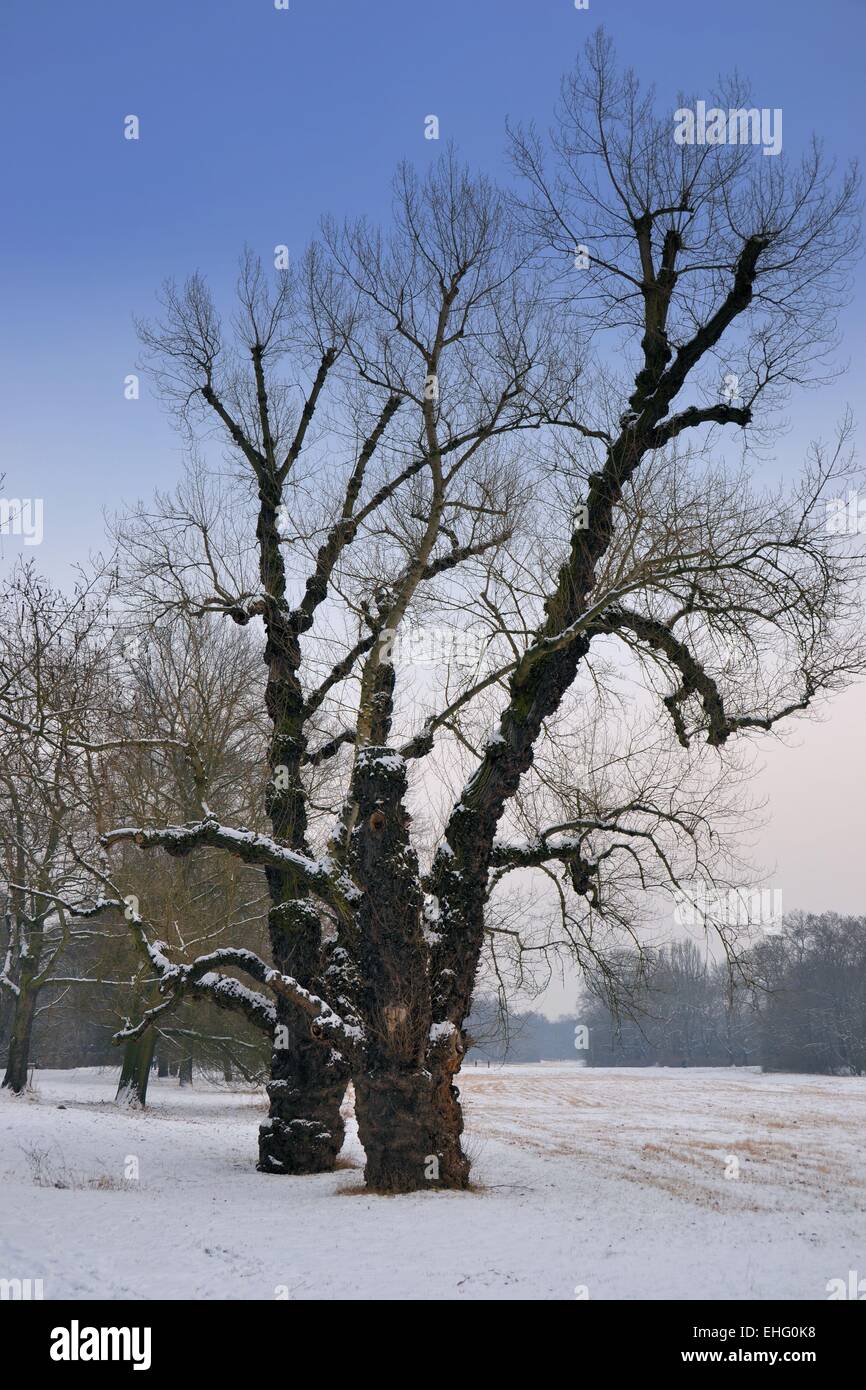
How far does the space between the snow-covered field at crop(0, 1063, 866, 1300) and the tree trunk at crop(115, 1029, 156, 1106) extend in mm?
4806

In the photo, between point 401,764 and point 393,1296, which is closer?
point 393,1296

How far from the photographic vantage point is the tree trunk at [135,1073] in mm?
26156

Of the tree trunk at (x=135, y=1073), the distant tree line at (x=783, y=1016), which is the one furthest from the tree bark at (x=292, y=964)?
the distant tree line at (x=783, y=1016)

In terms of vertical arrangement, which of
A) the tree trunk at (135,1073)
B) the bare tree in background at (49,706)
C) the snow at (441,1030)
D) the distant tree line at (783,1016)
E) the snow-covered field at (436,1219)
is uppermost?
the bare tree in background at (49,706)

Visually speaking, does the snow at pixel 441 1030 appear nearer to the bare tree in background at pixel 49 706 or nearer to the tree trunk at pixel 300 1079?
the tree trunk at pixel 300 1079

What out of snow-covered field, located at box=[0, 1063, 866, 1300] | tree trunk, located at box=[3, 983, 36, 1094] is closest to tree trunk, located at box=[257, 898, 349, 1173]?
snow-covered field, located at box=[0, 1063, 866, 1300]

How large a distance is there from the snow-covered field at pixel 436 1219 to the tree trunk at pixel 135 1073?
481cm

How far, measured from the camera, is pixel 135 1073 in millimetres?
26688

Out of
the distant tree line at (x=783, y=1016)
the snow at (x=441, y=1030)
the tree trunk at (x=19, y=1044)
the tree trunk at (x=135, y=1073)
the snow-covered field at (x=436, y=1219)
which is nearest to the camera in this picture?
the snow-covered field at (x=436, y=1219)

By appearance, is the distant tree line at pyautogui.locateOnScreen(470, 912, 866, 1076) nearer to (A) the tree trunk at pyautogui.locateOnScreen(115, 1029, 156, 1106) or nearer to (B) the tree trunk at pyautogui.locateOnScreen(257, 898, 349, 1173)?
(A) the tree trunk at pyautogui.locateOnScreen(115, 1029, 156, 1106)

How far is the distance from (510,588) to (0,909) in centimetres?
1850
